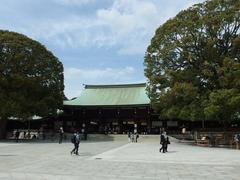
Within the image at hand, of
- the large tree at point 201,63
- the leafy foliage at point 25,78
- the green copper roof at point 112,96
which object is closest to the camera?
the large tree at point 201,63

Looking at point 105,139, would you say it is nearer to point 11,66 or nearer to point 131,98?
point 131,98

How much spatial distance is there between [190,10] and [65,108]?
2315 cm

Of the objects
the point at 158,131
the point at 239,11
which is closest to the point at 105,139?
the point at 158,131

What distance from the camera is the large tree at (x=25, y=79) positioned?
41438 mm

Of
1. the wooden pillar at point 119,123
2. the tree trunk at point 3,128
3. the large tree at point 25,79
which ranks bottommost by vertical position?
the tree trunk at point 3,128

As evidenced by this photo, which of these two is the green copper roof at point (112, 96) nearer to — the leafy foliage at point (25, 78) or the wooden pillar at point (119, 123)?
the wooden pillar at point (119, 123)

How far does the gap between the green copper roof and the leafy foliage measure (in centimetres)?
925

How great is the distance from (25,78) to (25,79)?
6.7 inches

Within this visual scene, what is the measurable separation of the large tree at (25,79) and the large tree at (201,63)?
12.5 metres

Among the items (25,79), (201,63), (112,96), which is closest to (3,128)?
(25,79)

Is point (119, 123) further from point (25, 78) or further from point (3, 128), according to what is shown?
point (25, 78)

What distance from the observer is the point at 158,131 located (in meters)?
52.8

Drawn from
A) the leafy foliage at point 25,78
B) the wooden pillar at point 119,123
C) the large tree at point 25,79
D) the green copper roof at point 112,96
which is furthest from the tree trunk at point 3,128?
the wooden pillar at point 119,123

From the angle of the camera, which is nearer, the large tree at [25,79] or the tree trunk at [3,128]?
the large tree at [25,79]
